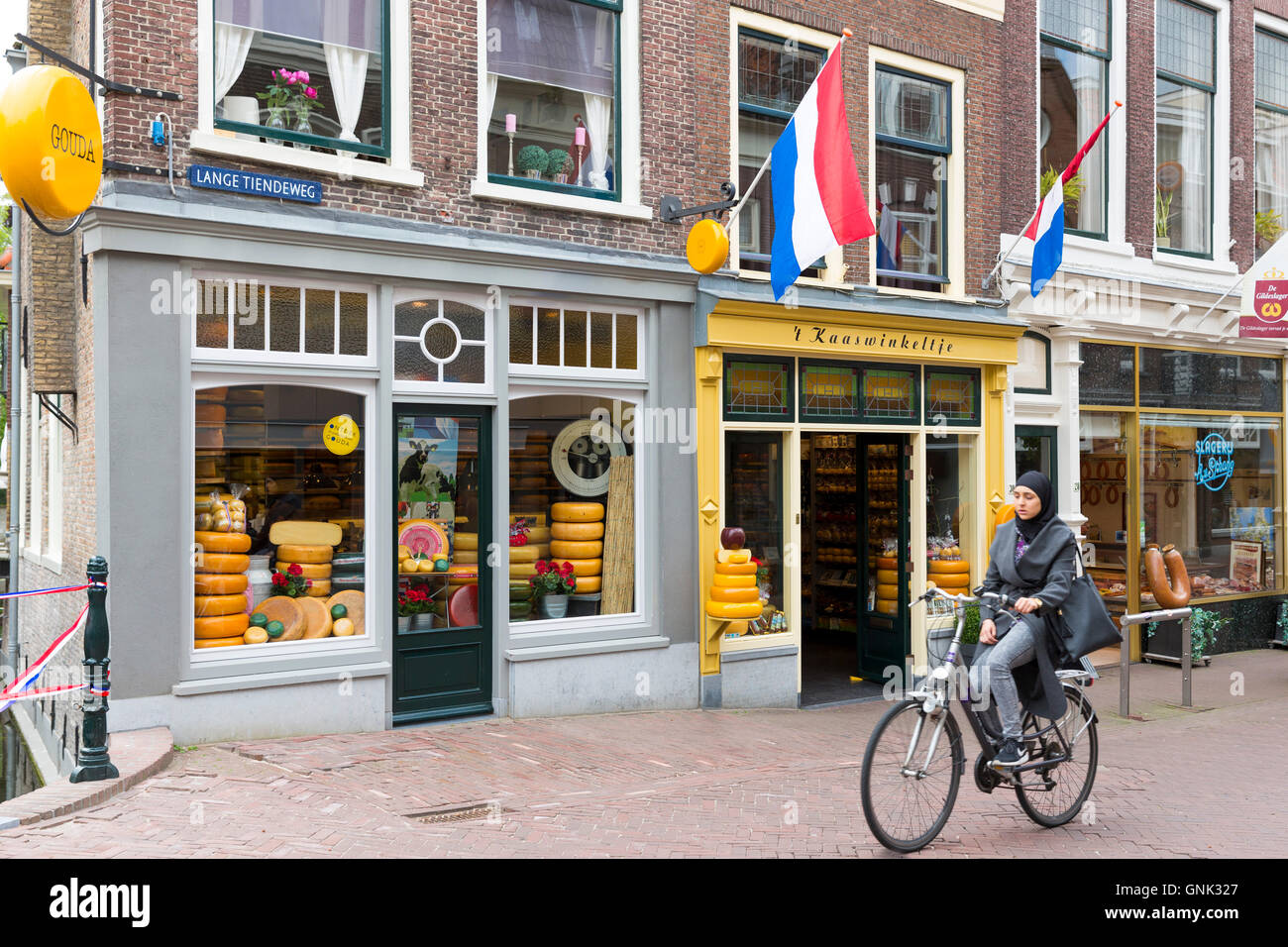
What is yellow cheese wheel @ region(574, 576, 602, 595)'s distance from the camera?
10.3 metres

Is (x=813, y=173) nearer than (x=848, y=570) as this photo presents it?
Yes

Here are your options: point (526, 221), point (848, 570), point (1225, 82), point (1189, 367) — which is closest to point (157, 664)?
point (526, 221)

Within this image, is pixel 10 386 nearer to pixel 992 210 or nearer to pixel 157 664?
pixel 157 664

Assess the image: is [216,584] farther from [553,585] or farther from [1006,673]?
[1006,673]

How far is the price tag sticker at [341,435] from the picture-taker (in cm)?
884

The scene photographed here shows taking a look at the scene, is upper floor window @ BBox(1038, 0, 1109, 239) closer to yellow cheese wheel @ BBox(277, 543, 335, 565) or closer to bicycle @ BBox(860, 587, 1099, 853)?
bicycle @ BBox(860, 587, 1099, 853)

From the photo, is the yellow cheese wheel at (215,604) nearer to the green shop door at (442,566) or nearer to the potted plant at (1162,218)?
the green shop door at (442,566)

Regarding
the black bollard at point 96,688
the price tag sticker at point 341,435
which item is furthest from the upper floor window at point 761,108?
the black bollard at point 96,688

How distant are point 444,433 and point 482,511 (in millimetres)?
739

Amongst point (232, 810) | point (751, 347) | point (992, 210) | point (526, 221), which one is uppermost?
point (992, 210)

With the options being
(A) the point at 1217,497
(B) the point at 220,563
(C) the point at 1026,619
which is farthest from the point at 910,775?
(A) the point at 1217,497

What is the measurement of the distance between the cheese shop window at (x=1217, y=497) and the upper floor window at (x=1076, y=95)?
9.62 feet

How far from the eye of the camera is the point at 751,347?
10.9m

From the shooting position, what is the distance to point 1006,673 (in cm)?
628
